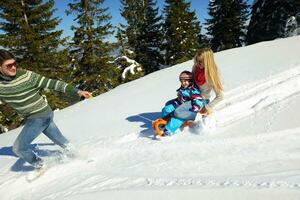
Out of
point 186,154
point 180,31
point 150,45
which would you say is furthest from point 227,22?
point 186,154

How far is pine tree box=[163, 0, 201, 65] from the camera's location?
104 ft

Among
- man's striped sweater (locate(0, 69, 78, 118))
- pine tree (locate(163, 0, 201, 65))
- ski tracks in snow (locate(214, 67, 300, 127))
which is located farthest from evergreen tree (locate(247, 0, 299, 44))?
man's striped sweater (locate(0, 69, 78, 118))

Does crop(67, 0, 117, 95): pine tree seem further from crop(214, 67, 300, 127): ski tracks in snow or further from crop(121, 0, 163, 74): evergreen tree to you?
crop(214, 67, 300, 127): ski tracks in snow

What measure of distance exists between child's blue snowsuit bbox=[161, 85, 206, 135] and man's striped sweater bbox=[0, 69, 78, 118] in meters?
1.78

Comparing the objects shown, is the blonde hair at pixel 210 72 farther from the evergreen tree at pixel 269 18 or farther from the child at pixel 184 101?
the evergreen tree at pixel 269 18

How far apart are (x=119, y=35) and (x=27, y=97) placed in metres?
29.0

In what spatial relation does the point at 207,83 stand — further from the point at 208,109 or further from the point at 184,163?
the point at 184,163

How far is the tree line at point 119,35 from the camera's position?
20.0m

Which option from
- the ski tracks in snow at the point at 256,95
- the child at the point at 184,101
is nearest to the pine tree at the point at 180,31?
the ski tracks in snow at the point at 256,95

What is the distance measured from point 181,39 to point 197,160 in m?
28.2

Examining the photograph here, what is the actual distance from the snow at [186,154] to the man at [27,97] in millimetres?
584

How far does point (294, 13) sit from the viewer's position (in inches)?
1115

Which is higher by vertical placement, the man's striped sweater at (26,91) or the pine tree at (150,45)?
the pine tree at (150,45)

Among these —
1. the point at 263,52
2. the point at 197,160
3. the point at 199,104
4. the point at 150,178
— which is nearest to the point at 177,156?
the point at 197,160
